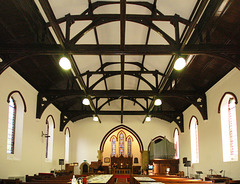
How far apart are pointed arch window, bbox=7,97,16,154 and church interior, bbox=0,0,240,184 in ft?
0.13

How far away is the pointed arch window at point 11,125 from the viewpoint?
1198 centimetres

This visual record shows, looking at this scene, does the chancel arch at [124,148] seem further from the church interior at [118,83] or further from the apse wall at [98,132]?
the apse wall at [98,132]

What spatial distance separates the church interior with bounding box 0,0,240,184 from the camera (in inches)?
345

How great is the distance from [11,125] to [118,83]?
8.64 meters

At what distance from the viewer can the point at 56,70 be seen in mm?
12773

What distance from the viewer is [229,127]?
1238 centimetres

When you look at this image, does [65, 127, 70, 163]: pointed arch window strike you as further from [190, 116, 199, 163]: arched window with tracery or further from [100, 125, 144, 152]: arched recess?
[190, 116, 199, 163]: arched window with tracery

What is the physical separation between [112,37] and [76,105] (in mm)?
8779

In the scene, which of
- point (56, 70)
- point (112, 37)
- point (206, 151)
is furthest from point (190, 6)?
point (206, 151)

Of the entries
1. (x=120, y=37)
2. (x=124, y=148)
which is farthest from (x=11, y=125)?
(x=124, y=148)

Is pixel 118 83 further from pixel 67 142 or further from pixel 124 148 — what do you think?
pixel 124 148

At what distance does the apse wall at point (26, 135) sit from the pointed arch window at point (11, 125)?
474 millimetres

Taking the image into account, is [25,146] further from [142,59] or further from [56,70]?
[142,59]

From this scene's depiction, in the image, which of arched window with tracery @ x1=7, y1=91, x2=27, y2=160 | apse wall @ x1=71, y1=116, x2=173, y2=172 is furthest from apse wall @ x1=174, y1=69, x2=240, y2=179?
arched window with tracery @ x1=7, y1=91, x2=27, y2=160
